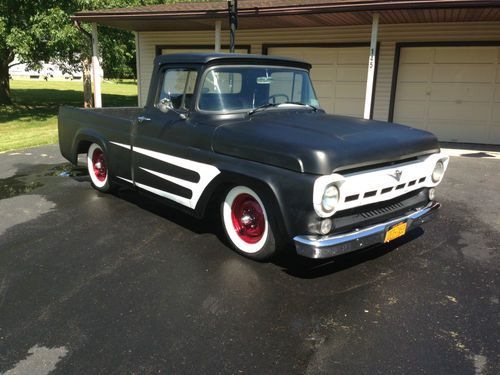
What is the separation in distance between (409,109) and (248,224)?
926cm

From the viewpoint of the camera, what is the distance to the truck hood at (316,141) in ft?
10.9

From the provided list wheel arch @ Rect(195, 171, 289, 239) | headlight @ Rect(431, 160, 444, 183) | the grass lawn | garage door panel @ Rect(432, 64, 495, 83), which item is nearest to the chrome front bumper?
wheel arch @ Rect(195, 171, 289, 239)

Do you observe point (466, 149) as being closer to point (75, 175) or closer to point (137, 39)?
point (75, 175)

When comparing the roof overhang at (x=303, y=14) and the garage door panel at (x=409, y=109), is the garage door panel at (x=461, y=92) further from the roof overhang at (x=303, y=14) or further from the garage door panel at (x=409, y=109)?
the roof overhang at (x=303, y=14)

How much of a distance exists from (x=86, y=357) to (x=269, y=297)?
1347 millimetres

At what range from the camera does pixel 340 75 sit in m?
12.5

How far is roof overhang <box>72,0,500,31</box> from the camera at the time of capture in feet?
29.8

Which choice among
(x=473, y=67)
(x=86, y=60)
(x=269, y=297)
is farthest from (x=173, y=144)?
(x=86, y=60)

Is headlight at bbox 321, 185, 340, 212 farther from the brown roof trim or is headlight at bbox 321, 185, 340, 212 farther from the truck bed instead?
the brown roof trim

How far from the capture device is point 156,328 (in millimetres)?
2992

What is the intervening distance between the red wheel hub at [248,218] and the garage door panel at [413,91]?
9.19m

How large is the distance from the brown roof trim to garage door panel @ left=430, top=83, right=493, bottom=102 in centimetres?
302

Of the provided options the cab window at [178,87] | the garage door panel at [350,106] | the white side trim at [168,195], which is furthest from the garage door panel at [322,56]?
the white side trim at [168,195]

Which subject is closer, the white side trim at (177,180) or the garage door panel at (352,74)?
the white side trim at (177,180)
